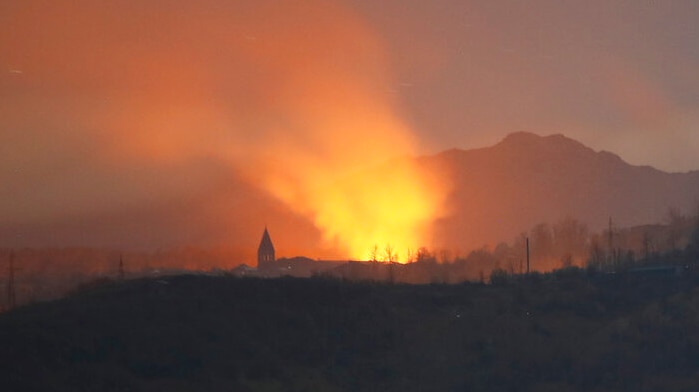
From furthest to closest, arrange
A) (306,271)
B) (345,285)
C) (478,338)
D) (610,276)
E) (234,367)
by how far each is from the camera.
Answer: (306,271)
(610,276)
(345,285)
(478,338)
(234,367)

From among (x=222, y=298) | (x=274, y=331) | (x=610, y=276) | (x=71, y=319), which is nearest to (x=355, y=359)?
(x=274, y=331)

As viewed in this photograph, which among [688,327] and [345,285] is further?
[345,285]

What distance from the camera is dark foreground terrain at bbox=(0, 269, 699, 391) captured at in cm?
4756

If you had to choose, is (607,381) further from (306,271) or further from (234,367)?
(306,271)

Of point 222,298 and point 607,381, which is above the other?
point 222,298

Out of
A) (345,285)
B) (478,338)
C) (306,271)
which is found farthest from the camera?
(306,271)

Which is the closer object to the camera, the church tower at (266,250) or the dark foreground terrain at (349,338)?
the dark foreground terrain at (349,338)

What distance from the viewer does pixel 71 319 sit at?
169 feet

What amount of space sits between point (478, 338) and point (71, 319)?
18.8m

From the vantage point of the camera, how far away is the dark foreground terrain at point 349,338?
47562 millimetres

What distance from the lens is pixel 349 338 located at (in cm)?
5662

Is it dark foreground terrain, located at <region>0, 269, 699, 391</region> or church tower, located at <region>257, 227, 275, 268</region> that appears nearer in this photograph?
dark foreground terrain, located at <region>0, 269, 699, 391</region>

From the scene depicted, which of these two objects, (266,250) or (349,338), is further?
(266,250)

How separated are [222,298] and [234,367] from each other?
1004 centimetres
